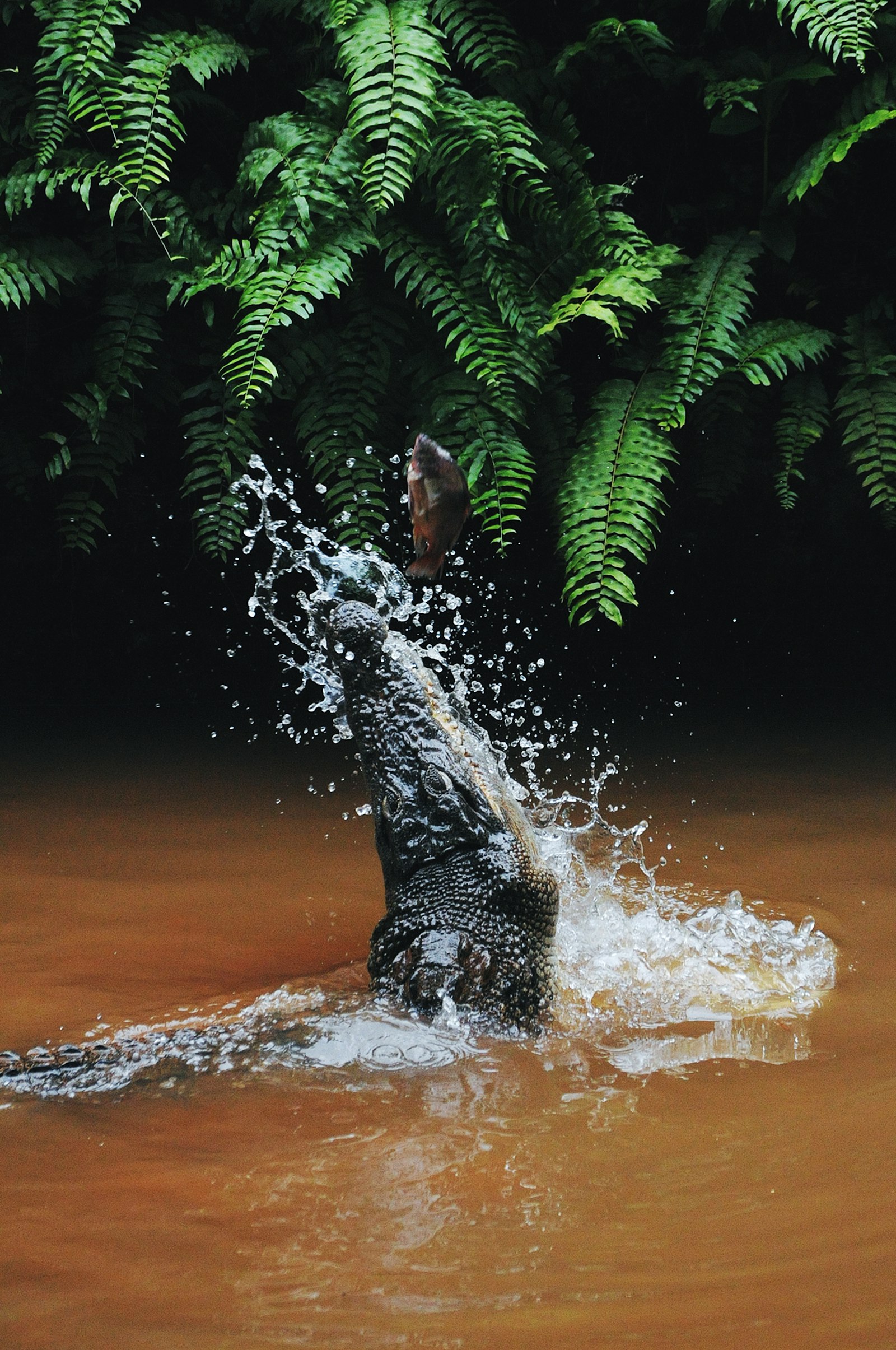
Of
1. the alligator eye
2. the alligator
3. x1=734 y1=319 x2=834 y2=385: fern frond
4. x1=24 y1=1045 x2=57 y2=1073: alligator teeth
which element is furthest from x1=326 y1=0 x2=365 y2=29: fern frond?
x1=24 y1=1045 x2=57 y2=1073: alligator teeth

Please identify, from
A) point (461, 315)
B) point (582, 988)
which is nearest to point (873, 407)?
point (461, 315)

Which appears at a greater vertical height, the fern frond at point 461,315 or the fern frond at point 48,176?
the fern frond at point 48,176

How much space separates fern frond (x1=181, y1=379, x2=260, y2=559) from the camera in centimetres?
506

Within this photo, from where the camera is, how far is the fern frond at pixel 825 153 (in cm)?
470

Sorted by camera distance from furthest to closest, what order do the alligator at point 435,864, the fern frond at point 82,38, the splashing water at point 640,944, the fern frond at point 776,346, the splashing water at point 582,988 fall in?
the fern frond at point 776,346 < the fern frond at point 82,38 < the splashing water at point 640,944 < the alligator at point 435,864 < the splashing water at point 582,988

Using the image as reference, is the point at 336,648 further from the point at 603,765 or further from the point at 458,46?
the point at 458,46

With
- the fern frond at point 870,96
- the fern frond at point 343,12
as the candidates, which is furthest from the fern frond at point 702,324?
the fern frond at point 343,12

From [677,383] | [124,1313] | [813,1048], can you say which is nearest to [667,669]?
[677,383]

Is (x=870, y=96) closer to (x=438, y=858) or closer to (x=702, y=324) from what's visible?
(x=702, y=324)

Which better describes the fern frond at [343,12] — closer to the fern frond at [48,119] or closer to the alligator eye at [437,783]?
the fern frond at [48,119]

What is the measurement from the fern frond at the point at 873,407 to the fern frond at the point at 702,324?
0.55 m

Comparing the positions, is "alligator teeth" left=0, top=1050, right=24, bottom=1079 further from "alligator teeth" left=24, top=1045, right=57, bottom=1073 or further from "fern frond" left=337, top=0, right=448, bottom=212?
"fern frond" left=337, top=0, right=448, bottom=212

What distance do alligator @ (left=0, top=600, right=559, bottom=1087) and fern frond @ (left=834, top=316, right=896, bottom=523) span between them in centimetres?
295

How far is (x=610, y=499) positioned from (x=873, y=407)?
4.34ft
